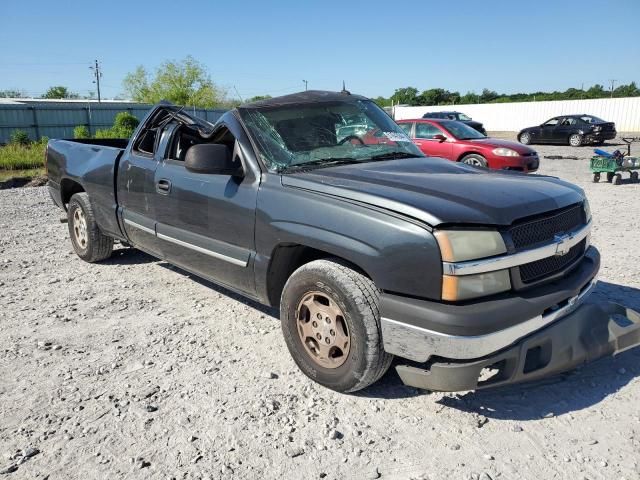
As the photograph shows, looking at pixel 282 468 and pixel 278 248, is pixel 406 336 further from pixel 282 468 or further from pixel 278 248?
→ pixel 278 248

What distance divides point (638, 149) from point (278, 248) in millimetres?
21769

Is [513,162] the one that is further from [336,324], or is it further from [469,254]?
[469,254]

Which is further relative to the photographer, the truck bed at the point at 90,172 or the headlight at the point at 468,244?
the truck bed at the point at 90,172

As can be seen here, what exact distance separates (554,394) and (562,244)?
3.09 feet

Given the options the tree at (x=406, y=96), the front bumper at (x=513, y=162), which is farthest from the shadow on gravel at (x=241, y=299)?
the tree at (x=406, y=96)

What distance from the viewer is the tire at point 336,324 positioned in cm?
288

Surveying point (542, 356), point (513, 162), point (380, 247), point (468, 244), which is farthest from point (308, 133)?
point (513, 162)

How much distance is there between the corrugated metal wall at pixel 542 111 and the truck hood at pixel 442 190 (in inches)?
1258

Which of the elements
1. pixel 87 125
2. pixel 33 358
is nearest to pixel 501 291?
pixel 33 358

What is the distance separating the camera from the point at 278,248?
3.41 m

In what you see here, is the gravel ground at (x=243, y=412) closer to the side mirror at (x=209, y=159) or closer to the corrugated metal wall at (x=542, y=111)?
the side mirror at (x=209, y=159)

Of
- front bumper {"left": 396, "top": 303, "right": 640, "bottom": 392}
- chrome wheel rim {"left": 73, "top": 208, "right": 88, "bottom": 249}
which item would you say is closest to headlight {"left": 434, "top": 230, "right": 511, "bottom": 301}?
front bumper {"left": 396, "top": 303, "right": 640, "bottom": 392}

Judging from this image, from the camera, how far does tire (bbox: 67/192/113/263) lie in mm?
5789

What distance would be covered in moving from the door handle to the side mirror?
32.6 inches
